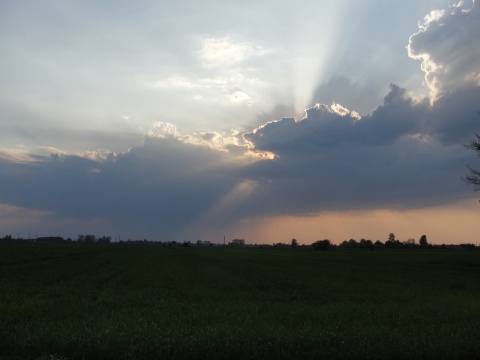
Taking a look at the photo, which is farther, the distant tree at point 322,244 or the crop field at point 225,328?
the distant tree at point 322,244

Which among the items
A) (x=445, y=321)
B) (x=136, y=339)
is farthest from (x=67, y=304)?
(x=445, y=321)

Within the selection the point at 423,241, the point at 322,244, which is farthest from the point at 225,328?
the point at 423,241

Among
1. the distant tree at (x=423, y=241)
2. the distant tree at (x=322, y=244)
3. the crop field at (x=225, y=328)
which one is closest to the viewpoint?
the crop field at (x=225, y=328)

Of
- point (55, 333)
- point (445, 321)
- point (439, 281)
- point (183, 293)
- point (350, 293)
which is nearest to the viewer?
point (55, 333)

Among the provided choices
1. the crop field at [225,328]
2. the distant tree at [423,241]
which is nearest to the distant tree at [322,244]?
the distant tree at [423,241]

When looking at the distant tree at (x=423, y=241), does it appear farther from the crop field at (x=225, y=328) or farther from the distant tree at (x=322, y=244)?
the crop field at (x=225, y=328)

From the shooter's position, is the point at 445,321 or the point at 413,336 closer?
the point at 413,336

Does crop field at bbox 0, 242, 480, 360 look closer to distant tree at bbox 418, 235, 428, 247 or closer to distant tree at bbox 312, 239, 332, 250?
distant tree at bbox 312, 239, 332, 250

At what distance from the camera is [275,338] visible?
1129 centimetres

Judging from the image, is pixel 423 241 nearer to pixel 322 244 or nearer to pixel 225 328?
pixel 322 244

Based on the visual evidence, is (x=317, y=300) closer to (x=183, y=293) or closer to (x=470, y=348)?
(x=183, y=293)

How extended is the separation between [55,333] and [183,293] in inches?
454

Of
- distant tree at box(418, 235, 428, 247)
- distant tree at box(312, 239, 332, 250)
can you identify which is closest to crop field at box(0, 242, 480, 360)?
distant tree at box(312, 239, 332, 250)

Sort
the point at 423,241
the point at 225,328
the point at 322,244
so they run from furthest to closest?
the point at 423,241
the point at 322,244
the point at 225,328
